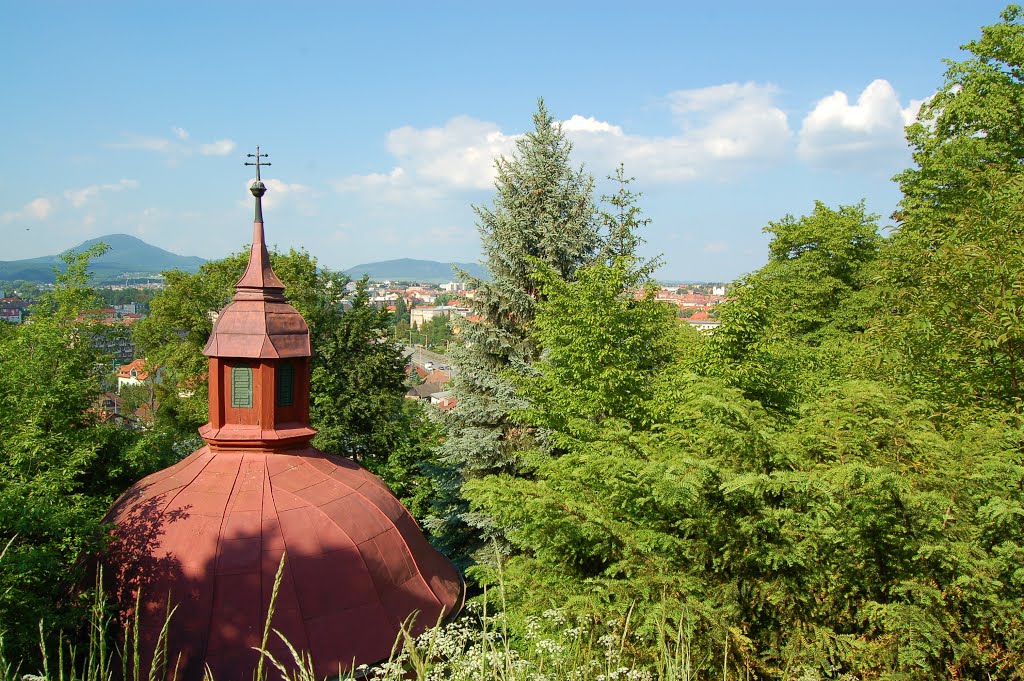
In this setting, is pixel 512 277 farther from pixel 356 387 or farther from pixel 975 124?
pixel 975 124

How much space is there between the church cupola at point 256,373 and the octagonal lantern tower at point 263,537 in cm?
2

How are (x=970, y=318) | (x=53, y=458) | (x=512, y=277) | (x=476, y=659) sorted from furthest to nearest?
(x=512, y=277) → (x=53, y=458) → (x=970, y=318) → (x=476, y=659)

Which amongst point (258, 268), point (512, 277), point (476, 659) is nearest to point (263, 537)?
point (258, 268)

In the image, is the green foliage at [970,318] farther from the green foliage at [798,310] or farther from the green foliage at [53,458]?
the green foliage at [53,458]

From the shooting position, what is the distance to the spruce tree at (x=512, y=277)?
16297 millimetres

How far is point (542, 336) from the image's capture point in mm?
14102

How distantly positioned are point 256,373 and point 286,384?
1.75 feet

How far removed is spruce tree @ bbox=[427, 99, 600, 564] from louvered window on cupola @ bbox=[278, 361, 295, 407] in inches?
221

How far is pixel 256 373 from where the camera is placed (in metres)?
11.2

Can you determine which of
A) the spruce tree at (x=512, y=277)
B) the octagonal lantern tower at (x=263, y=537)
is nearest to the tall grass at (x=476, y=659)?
the octagonal lantern tower at (x=263, y=537)

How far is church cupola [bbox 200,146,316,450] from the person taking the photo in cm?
1113

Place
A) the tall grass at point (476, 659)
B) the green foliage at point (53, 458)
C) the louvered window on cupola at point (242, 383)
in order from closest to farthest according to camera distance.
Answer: the tall grass at point (476, 659)
the green foliage at point (53, 458)
the louvered window on cupola at point (242, 383)

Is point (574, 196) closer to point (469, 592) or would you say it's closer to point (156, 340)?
point (469, 592)

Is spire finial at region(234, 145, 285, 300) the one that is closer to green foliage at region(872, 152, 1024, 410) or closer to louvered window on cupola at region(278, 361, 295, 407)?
louvered window on cupola at region(278, 361, 295, 407)
